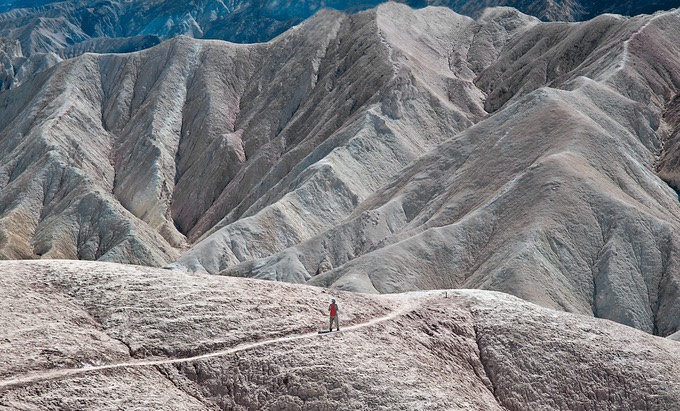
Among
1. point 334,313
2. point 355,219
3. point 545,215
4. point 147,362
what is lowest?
point 355,219

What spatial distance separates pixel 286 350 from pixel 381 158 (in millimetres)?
83372

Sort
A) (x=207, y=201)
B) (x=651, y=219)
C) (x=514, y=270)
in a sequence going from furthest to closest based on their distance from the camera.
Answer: (x=207, y=201) < (x=651, y=219) < (x=514, y=270)

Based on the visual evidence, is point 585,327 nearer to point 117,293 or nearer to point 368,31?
point 117,293

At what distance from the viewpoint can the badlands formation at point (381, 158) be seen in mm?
75438

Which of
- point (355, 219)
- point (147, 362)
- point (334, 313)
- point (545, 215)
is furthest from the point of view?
point (355, 219)

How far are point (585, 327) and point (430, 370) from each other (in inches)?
318

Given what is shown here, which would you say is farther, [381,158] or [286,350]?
[381,158]

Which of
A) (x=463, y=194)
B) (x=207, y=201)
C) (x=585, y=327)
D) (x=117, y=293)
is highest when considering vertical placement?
(x=117, y=293)

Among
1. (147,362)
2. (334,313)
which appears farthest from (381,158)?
(147,362)

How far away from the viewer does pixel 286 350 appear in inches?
1119

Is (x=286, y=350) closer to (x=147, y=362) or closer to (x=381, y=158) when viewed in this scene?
(x=147, y=362)

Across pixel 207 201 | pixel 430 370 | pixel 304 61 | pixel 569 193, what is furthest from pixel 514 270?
pixel 304 61

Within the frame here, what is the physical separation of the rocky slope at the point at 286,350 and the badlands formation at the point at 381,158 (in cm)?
3554

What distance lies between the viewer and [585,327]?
3456cm
